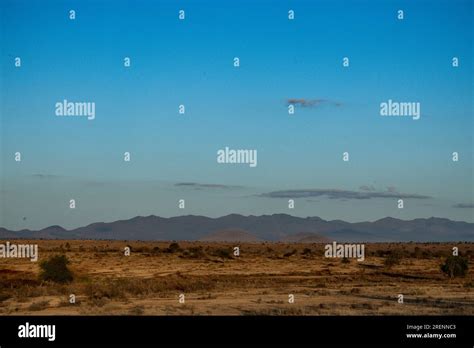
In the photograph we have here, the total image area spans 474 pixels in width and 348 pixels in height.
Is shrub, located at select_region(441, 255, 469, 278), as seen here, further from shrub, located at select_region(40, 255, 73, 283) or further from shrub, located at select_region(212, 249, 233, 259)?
shrub, located at select_region(212, 249, 233, 259)

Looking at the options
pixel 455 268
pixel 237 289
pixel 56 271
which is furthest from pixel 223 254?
pixel 237 289

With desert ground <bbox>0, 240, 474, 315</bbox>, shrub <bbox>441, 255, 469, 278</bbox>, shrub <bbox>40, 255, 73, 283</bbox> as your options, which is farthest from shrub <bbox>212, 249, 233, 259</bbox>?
shrub <bbox>40, 255, 73, 283</bbox>

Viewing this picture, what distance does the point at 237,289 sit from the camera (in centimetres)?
3722

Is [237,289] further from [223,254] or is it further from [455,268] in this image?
[223,254]

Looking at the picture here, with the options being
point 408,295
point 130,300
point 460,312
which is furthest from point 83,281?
point 460,312

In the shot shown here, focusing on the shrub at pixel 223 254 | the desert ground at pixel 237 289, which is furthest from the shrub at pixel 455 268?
the shrub at pixel 223 254

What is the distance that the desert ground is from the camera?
28125 mm

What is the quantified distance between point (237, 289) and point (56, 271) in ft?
37.4

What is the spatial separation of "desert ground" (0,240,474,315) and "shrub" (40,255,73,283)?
682 millimetres

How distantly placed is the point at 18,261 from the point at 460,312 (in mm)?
41058

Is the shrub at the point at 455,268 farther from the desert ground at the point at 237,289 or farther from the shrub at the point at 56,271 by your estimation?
the shrub at the point at 56,271

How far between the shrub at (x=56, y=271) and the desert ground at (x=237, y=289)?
682mm

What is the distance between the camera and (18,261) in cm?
5922
